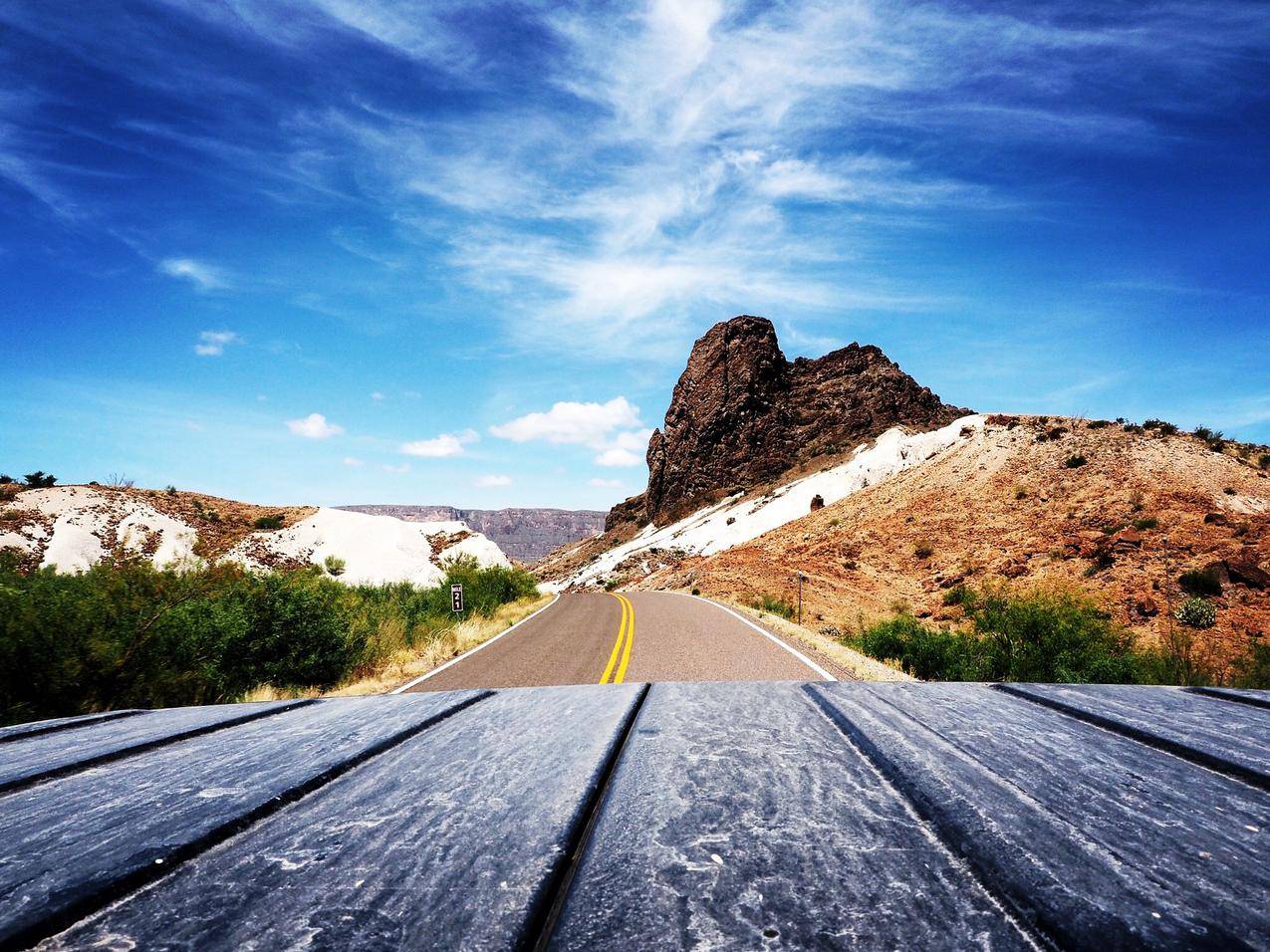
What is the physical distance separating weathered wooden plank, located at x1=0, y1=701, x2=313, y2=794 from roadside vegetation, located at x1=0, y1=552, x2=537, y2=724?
19.7ft

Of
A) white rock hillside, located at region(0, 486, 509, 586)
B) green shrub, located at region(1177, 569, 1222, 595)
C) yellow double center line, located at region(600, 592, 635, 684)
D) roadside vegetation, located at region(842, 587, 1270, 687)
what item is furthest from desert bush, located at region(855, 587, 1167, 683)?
white rock hillside, located at region(0, 486, 509, 586)

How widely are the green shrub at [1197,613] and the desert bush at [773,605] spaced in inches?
476

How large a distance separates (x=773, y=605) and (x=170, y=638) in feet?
68.3

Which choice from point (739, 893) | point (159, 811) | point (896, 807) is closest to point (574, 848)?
point (739, 893)

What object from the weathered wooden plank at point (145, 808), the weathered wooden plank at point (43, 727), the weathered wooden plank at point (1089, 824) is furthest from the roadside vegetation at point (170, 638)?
the weathered wooden plank at point (1089, 824)

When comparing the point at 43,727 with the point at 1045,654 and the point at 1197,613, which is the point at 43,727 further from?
the point at 1197,613

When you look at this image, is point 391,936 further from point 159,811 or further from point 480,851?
point 159,811

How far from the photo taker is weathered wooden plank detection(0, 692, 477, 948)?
87 centimetres

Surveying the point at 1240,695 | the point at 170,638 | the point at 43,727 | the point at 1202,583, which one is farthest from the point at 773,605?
the point at 43,727

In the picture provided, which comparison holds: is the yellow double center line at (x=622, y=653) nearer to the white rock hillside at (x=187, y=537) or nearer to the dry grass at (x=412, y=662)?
the dry grass at (x=412, y=662)

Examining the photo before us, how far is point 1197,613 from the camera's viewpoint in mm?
18953

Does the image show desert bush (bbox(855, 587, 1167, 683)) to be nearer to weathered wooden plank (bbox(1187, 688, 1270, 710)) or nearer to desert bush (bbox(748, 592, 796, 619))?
desert bush (bbox(748, 592, 796, 619))

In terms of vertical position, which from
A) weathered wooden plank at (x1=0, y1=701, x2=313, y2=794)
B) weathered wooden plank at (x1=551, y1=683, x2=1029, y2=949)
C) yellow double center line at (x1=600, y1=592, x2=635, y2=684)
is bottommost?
yellow double center line at (x1=600, y1=592, x2=635, y2=684)

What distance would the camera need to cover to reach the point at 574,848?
101 centimetres
